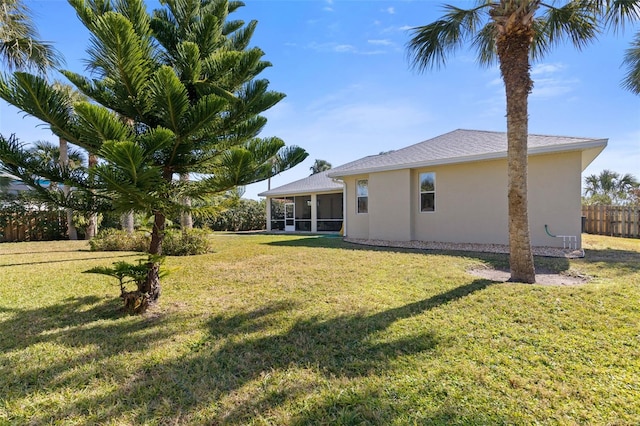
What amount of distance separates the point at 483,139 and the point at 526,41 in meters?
7.44

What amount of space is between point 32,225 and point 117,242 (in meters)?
8.48

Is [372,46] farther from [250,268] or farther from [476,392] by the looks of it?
[476,392]

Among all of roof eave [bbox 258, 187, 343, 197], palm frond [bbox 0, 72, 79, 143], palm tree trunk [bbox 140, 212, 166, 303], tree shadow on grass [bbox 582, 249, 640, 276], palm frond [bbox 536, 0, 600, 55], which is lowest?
tree shadow on grass [bbox 582, 249, 640, 276]

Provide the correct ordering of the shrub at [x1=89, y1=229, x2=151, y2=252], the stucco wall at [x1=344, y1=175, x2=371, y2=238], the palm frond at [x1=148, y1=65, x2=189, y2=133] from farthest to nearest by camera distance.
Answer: the stucco wall at [x1=344, y1=175, x2=371, y2=238] → the shrub at [x1=89, y1=229, x2=151, y2=252] → the palm frond at [x1=148, y1=65, x2=189, y2=133]

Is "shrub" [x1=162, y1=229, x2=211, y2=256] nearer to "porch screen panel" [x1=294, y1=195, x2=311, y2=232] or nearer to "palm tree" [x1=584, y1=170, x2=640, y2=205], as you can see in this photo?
"porch screen panel" [x1=294, y1=195, x2=311, y2=232]

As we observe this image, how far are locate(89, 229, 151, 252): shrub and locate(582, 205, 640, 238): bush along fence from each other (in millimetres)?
21318

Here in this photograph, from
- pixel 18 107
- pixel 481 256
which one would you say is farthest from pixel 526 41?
pixel 18 107

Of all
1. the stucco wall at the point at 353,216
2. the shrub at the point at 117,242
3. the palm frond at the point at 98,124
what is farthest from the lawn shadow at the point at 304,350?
the stucco wall at the point at 353,216

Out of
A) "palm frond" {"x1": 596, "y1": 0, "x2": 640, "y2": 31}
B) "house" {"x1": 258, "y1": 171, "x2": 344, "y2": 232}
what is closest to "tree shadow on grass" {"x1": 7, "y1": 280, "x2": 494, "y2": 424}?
"palm frond" {"x1": 596, "y1": 0, "x2": 640, "y2": 31}

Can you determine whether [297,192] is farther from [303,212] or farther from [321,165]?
[321,165]

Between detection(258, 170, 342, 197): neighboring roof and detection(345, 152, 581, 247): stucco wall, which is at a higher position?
detection(258, 170, 342, 197): neighboring roof

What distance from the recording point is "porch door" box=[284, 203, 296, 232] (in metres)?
21.9

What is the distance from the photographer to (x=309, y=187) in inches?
816

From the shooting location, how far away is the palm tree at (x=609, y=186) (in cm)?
2634
